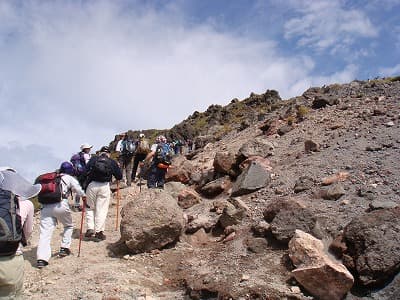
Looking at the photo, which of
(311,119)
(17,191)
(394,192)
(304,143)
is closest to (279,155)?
(304,143)

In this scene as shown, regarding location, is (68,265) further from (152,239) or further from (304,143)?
(304,143)

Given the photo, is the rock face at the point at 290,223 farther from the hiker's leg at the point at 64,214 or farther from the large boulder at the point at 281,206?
the hiker's leg at the point at 64,214

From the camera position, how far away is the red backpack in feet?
26.6

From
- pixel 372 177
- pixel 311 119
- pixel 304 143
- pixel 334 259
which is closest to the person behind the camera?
pixel 334 259

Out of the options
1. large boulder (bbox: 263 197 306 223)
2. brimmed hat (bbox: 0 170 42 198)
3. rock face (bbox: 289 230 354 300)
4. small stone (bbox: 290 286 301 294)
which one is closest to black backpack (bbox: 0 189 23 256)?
brimmed hat (bbox: 0 170 42 198)

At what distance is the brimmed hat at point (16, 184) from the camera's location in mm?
4742

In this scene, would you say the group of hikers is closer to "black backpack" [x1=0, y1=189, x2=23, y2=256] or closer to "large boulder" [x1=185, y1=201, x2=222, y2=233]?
"black backpack" [x1=0, y1=189, x2=23, y2=256]

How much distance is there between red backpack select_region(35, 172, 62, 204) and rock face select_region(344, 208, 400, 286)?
5322 millimetres

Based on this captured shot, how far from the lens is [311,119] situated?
56.8 ft

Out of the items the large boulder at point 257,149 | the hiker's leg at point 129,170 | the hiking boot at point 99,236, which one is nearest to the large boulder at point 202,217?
the hiking boot at point 99,236

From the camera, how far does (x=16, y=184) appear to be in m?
4.82

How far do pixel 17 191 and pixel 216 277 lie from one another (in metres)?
4.01

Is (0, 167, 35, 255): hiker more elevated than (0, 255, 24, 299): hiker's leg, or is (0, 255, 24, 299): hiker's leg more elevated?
(0, 167, 35, 255): hiker

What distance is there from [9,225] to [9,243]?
7.4 inches
